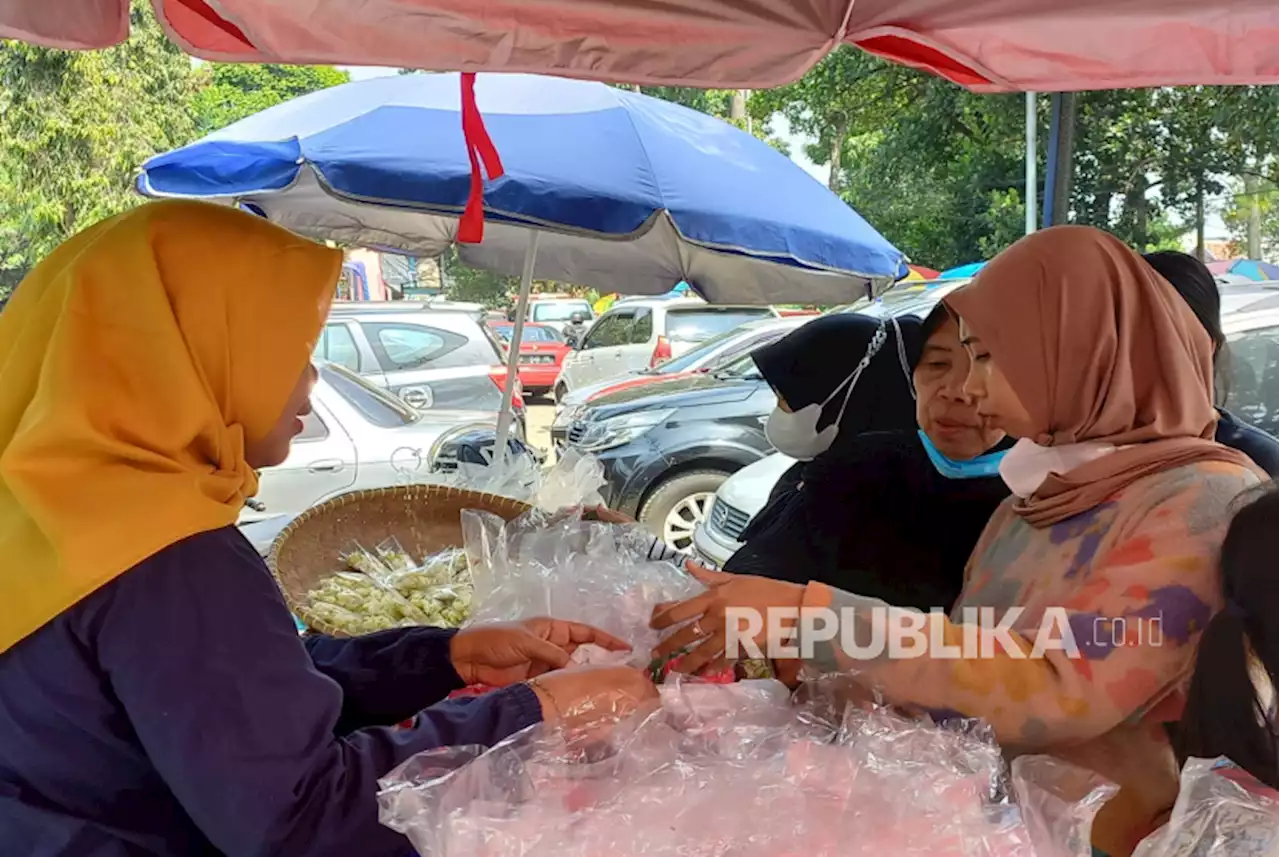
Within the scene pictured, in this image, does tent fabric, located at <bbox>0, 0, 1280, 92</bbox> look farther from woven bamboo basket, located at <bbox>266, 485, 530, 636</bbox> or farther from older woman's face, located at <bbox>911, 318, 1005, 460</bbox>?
woven bamboo basket, located at <bbox>266, 485, 530, 636</bbox>

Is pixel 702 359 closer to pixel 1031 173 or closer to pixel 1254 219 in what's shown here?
pixel 1031 173

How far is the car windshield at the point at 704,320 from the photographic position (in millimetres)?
10117

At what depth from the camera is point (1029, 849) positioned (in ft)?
3.13

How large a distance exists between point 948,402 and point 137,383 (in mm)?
1679

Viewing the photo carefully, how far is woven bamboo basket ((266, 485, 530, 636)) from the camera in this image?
7.77ft

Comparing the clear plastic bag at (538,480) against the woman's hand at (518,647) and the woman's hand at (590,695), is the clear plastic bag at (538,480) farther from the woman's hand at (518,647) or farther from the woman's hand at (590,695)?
the woman's hand at (590,695)

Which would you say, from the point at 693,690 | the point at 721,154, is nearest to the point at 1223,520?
the point at 693,690

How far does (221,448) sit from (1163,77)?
85.2 inches

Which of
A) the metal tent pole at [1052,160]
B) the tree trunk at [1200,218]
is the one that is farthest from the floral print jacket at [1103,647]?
the tree trunk at [1200,218]

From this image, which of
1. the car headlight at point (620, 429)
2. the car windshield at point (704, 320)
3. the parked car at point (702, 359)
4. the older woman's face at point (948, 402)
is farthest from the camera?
the car windshield at point (704, 320)

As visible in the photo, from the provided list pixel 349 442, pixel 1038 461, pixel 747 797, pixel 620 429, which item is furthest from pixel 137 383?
pixel 620 429

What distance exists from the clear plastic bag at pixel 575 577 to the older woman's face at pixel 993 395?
1.92 feet

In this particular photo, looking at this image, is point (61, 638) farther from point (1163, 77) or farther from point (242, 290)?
point (1163, 77)

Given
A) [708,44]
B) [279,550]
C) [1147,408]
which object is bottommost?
[279,550]
